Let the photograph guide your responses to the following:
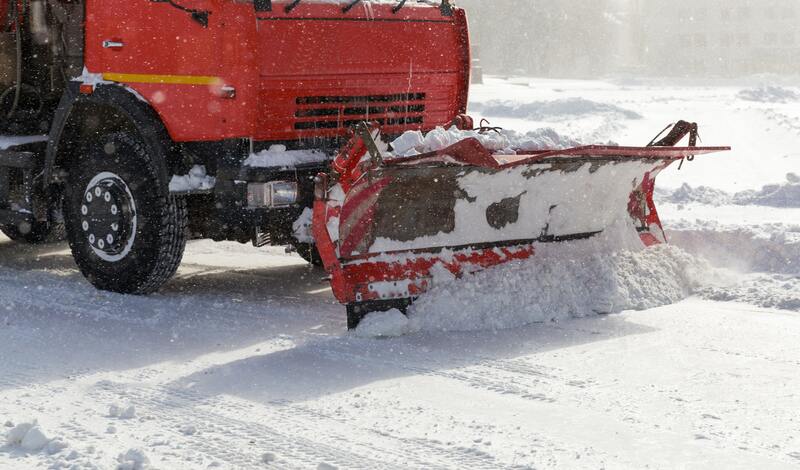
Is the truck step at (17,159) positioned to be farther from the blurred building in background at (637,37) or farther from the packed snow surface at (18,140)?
the blurred building in background at (637,37)

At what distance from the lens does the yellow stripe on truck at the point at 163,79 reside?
5934 mm

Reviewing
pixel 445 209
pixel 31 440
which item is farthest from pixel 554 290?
pixel 31 440

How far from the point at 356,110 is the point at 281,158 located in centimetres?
66

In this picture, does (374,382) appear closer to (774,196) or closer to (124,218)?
(124,218)

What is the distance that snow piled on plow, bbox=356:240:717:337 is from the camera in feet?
18.3

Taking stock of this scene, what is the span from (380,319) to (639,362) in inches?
50.0

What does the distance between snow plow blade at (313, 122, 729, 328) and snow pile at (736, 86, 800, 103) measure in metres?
24.5

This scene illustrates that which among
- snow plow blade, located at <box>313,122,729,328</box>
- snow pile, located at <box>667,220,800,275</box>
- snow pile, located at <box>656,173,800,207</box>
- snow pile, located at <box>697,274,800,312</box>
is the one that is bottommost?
snow pile, located at <box>697,274,800,312</box>

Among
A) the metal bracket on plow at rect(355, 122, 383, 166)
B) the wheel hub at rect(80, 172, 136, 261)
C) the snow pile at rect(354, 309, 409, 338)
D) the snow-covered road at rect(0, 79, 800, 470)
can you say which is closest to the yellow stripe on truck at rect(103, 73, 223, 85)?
the wheel hub at rect(80, 172, 136, 261)

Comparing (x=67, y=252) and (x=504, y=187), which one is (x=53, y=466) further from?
(x=67, y=252)

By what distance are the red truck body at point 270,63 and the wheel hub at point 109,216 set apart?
1.81 ft

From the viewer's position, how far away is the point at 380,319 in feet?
18.0

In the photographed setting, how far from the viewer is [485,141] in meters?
5.76

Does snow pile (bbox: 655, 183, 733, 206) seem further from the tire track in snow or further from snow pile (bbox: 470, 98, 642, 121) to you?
snow pile (bbox: 470, 98, 642, 121)
